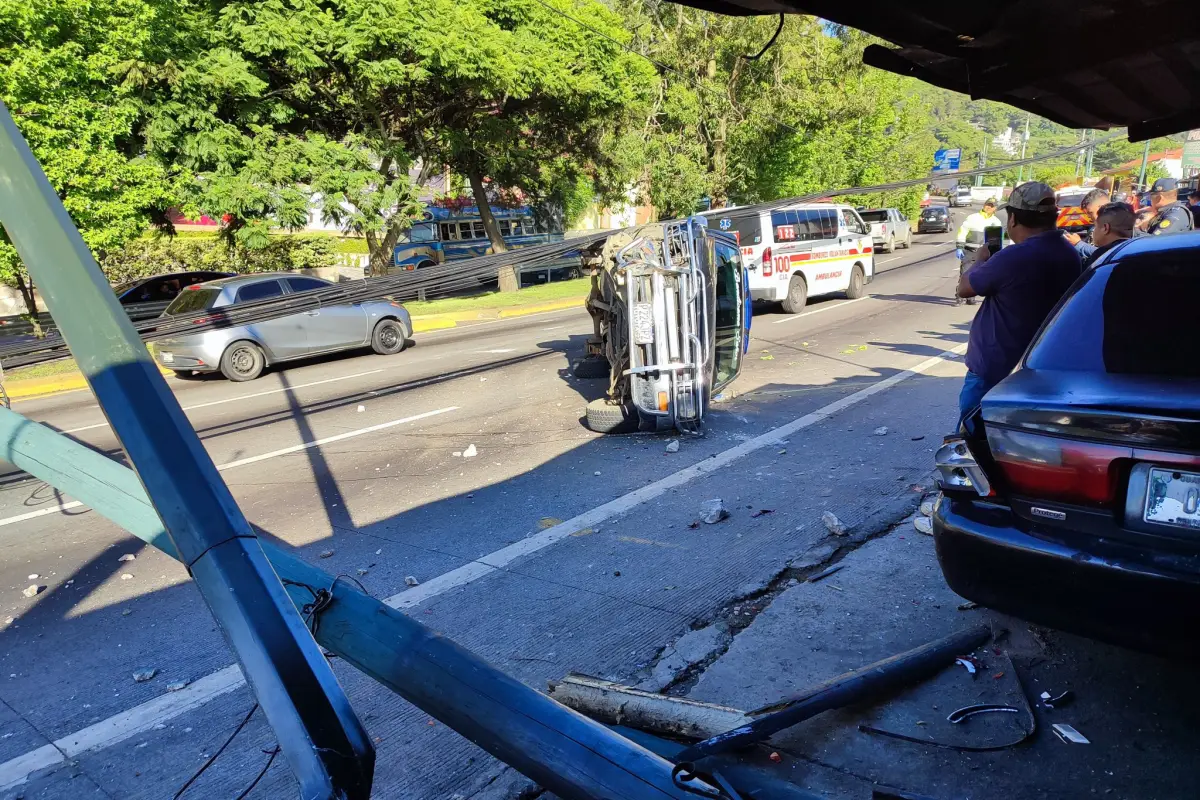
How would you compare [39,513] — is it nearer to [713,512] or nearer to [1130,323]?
[713,512]

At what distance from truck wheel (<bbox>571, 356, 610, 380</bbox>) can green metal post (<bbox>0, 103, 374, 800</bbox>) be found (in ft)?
27.9

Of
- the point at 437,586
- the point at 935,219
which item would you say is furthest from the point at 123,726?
the point at 935,219

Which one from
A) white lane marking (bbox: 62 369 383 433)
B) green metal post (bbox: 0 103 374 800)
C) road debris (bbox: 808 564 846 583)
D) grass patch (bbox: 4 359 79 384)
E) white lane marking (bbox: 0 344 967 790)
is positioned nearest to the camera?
green metal post (bbox: 0 103 374 800)

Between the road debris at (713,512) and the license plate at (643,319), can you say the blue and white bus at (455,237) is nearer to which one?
the license plate at (643,319)

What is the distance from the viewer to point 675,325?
6977 mm

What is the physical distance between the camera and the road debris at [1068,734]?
9.23 ft

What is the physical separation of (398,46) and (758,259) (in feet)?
29.4

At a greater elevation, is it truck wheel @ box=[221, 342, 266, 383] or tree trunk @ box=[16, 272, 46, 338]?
tree trunk @ box=[16, 272, 46, 338]

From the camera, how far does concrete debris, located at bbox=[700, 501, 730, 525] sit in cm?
524

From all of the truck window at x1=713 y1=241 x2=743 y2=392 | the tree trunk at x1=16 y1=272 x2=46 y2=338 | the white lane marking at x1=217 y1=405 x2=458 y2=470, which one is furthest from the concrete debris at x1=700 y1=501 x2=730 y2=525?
the tree trunk at x1=16 y1=272 x2=46 y2=338

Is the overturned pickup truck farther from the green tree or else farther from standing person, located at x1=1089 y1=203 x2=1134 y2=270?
the green tree

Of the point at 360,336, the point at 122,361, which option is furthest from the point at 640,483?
the point at 360,336

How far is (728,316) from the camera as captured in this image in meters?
8.83

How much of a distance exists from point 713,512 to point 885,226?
1071 inches
